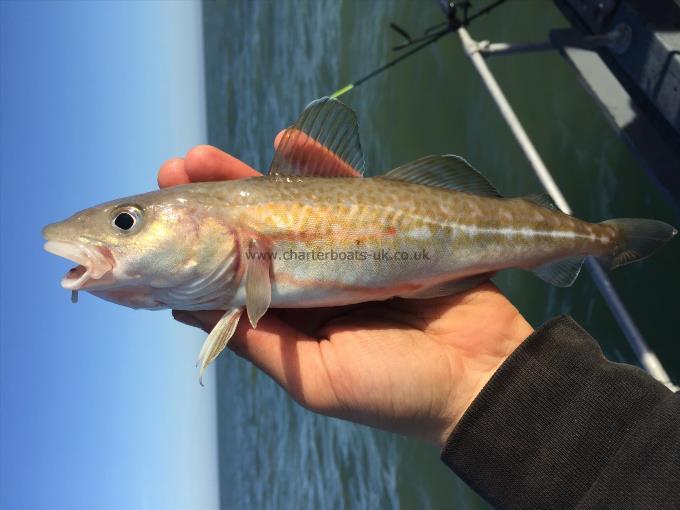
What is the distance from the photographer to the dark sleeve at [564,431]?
9.00 ft

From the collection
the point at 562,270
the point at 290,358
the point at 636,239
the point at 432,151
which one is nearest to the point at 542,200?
the point at 562,270

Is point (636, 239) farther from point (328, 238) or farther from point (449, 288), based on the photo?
point (328, 238)

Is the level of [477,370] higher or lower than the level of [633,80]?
lower

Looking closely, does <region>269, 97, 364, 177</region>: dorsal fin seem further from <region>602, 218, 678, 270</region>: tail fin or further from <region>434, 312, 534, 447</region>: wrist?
<region>602, 218, 678, 270</region>: tail fin

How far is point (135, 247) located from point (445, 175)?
2.13 metres

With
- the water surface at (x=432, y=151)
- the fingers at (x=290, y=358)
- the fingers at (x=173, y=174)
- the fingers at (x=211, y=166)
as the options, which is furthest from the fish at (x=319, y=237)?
the water surface at (x=432, y=151)

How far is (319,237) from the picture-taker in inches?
137

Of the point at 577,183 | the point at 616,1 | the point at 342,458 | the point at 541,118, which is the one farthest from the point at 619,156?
the point at 342,458

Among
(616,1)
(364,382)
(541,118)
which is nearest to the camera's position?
(364,382)

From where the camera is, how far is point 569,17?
5086 mm

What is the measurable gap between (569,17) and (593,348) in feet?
11.0

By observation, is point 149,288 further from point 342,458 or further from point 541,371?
point 342,458

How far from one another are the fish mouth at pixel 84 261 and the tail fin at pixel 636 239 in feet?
10.9

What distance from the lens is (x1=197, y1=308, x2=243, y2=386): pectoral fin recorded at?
319cm
